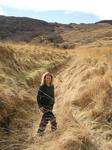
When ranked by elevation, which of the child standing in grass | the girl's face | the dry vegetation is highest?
the girl's face

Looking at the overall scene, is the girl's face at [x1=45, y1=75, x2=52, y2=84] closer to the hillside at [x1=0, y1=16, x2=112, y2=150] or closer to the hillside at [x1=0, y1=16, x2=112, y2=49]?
the hillside at [x1=0, y1=16, x2=112, y2=150]

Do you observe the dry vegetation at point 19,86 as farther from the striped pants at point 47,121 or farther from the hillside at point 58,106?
the striped pants at point 47,121

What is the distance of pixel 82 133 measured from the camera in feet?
Answer: 30.4

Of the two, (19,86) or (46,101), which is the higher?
(46,101)

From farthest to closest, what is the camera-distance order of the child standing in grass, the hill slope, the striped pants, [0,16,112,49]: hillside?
1. [0,16,112,49]: hillside
2. the child standing in grass
3. the striped pants
4. the hill slope

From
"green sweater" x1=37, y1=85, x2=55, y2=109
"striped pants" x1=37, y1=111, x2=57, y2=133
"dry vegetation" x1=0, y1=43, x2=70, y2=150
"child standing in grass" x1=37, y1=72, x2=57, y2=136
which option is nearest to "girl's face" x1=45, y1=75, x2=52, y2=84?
"child standing in grass" x1=37, y1=72, x2=57, y2=136

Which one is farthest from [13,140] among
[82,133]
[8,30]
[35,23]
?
[35,23]

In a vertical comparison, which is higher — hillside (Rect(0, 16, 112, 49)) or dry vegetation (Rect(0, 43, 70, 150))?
dry vegetation (Rect(0, 43, 70, 150))

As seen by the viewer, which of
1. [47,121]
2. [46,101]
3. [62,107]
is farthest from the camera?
[62,107]

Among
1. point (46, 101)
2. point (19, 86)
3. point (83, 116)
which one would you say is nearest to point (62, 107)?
point (83, 116)

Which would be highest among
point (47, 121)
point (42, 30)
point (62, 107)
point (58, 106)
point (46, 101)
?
point (46, 101)

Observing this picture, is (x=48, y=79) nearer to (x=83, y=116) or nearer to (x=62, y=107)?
(x=83, y=116)

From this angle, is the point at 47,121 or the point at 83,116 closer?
the point at 47,121

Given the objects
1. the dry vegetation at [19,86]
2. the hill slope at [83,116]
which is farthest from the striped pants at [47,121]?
the dry vegetation at [19,86]
